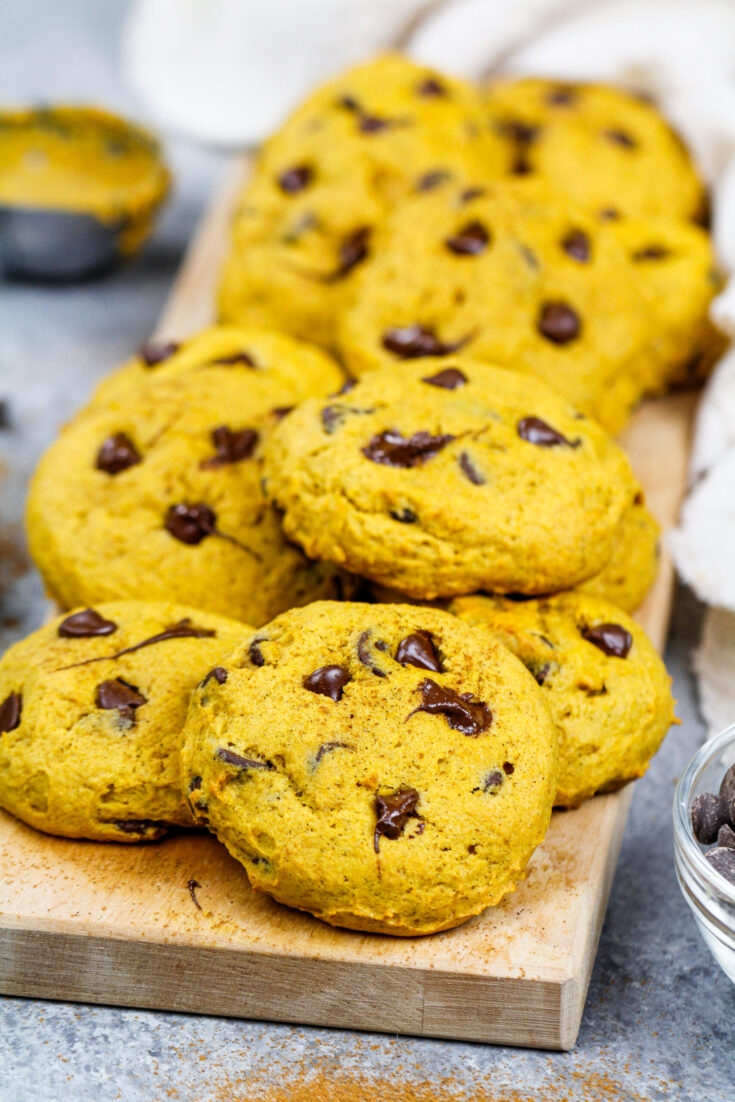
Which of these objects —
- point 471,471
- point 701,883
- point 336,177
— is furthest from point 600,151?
point 701,883

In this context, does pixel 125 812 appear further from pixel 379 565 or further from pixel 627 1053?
pixel 627 1053

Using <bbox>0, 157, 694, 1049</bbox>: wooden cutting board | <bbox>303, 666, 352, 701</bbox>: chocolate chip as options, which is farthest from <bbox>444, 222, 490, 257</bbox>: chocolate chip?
<bbox>0, 157, 694, 1049</bbox>: wooden cutting board

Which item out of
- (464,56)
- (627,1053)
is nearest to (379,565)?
(627,1053)

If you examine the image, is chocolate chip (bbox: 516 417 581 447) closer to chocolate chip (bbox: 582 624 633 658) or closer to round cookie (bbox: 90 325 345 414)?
chocolate chip (bbox: 582 624 633 658)

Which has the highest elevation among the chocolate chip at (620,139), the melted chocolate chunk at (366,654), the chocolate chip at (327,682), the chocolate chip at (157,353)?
the chocolate chip at (620,139)

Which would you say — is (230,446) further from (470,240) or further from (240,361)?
(470,240)

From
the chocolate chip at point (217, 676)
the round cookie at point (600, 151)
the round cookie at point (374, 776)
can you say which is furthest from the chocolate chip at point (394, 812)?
the round cookie at point (600, 151)

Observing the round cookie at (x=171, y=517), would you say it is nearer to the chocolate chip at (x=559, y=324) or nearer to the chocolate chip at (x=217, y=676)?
the chocolate chip at (x=217, y=676)
